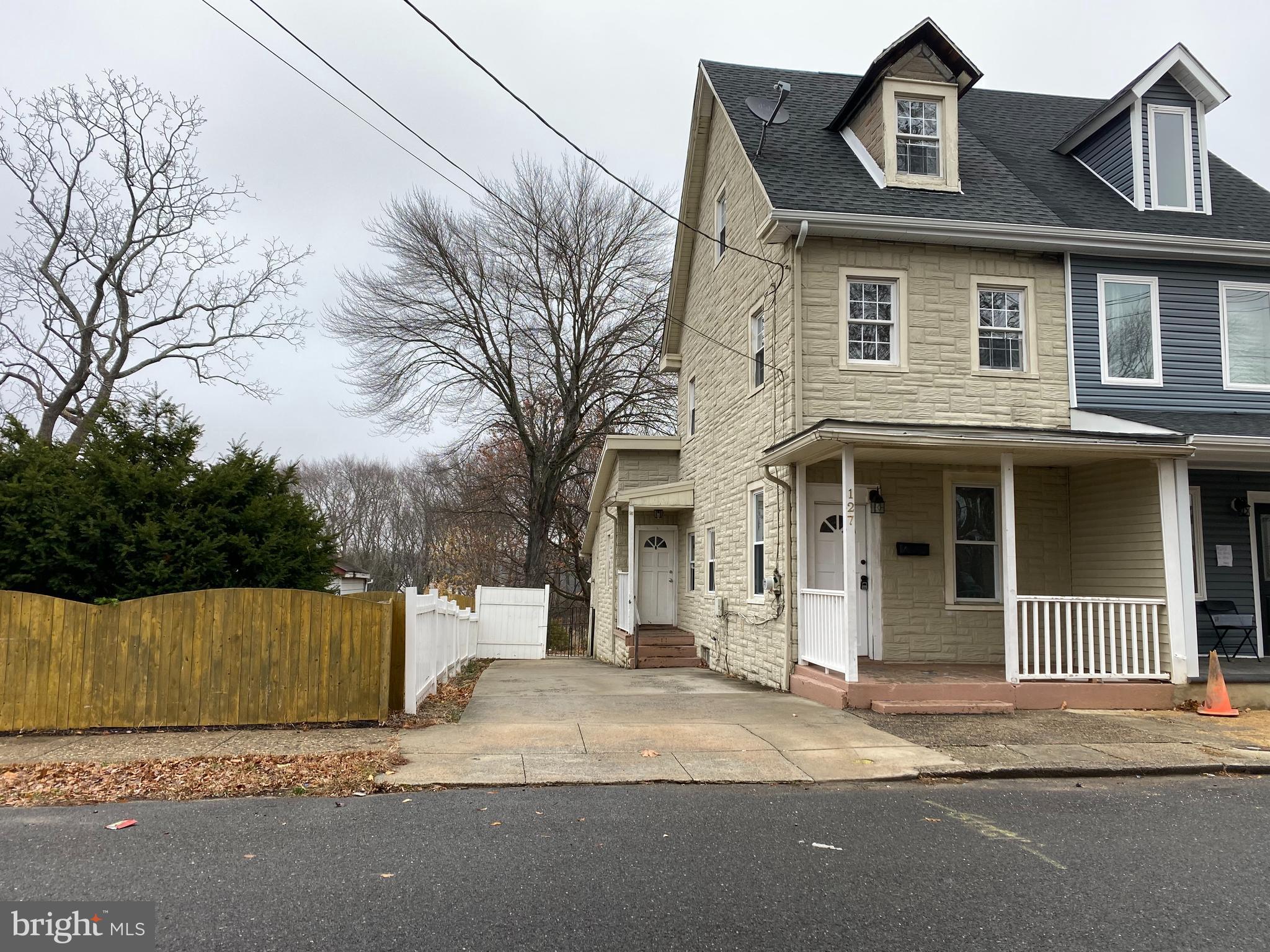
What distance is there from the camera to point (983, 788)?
22.1ft

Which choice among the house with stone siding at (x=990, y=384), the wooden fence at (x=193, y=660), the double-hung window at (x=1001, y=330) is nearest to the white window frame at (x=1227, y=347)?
the house with stone siding at (x=990, y=384)

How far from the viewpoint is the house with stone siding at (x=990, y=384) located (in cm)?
1081

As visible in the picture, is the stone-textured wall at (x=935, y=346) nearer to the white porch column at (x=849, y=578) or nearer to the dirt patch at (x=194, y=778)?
the white porch column at (x=849, y=578)

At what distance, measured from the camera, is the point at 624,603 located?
1872cm

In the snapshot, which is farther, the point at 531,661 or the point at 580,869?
the point at 531,661

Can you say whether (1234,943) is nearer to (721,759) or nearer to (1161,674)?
(721,759)

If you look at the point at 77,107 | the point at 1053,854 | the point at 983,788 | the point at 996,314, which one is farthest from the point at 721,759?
the point at 77,107

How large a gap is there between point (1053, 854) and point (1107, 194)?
11926mm

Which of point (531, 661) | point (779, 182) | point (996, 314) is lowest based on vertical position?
point (531, 661)

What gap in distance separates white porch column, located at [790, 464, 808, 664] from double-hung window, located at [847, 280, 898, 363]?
1829 millimetres

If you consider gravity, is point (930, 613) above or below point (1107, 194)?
below

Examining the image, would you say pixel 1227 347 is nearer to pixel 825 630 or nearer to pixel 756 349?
pixel 756 349

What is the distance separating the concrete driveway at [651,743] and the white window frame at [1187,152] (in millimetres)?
9545

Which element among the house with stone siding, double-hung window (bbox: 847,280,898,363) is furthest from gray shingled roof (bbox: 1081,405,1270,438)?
double-hung window (bbox: 847,280,898,363)
